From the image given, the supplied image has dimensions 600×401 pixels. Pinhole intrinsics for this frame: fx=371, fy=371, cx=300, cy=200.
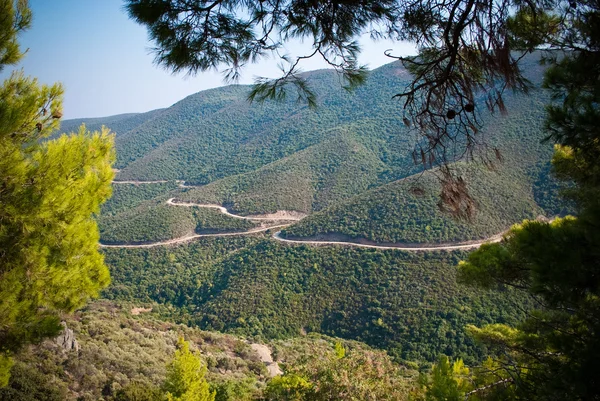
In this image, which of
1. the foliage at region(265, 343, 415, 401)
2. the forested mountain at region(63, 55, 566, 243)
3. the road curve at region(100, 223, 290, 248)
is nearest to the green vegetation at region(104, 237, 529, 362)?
the road curve at region(100, 223, 290, 248)

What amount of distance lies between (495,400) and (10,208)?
4.48 m

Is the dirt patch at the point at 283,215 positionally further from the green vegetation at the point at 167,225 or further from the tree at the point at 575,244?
the tree at the point at 575,244

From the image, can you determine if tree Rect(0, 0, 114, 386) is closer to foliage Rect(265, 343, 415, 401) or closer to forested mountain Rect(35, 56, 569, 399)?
forested mountain Rect(35, 56, 569, 399)

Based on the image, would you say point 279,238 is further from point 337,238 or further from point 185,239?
point 185,239

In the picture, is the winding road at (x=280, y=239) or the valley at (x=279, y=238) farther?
the valley at (x=279, y=238)

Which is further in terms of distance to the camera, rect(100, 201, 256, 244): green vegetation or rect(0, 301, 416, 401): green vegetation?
rect(100, 201, 256, 244): green vegetation

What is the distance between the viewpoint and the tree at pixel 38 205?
308 cm

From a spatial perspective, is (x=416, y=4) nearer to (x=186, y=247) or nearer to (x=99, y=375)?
(x=99, y=375)

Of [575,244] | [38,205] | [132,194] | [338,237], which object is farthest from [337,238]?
[132,194]

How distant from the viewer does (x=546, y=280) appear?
200 cm

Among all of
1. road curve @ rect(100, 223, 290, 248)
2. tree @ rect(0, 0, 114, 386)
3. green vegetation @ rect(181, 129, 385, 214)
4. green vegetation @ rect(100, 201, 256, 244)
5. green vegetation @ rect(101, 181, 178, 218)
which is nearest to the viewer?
tree @ rect(0, 0, 114, 386)

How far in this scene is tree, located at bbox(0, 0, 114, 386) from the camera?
121 inches

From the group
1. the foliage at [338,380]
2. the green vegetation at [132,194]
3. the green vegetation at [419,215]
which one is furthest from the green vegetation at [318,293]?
the green vegetation at [132,194]

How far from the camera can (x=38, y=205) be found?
3131 millimetres
